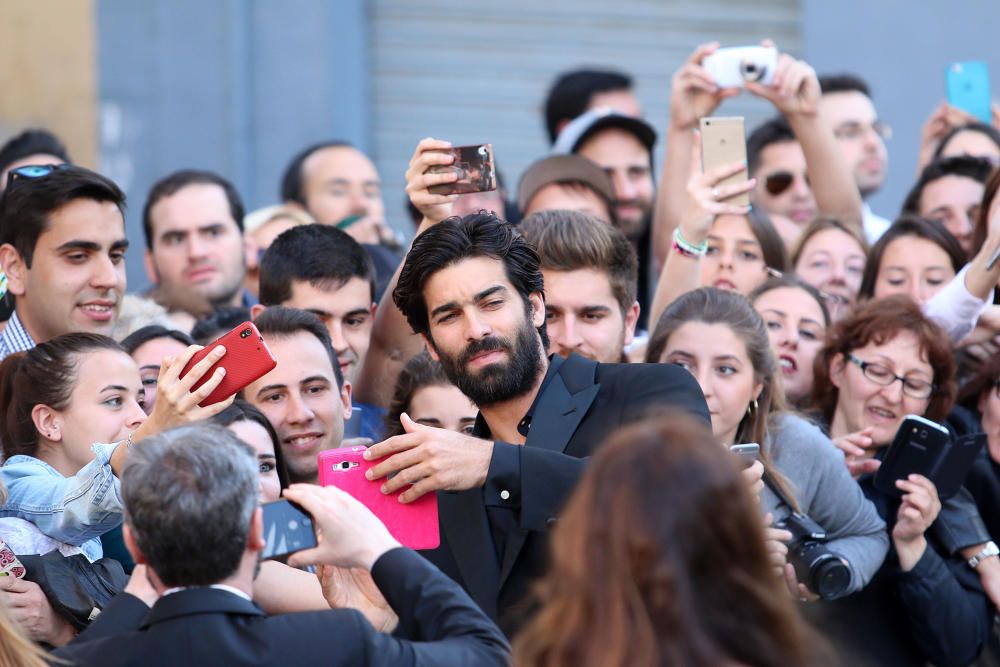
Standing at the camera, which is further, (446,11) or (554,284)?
(446,11)

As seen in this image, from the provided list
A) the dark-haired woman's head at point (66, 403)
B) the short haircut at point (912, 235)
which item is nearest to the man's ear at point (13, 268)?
the dark-haired woman's head at point (66, 403)

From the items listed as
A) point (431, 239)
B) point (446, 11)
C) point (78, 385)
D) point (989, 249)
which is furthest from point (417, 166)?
point (446, 11)

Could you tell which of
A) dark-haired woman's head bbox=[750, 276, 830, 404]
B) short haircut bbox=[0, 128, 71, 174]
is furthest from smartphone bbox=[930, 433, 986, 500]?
short haircut bbox=[0, 128, 71, 174]

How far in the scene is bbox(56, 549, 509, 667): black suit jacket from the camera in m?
2.75

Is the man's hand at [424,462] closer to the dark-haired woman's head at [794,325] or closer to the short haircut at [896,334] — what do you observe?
the short haircut at [896,334]

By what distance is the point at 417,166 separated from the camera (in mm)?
4395

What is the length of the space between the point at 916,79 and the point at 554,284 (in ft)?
19.2

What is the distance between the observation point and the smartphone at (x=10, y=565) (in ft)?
11.8

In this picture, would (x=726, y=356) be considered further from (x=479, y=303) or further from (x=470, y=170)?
(x=479, y=303)

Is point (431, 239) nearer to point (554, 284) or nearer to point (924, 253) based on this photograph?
point (554, 284)

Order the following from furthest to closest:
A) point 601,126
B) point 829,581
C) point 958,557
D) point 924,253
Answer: point 601,126
point 924,253
point 958,557
point 829,581

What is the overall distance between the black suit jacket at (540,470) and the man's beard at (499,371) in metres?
0.05

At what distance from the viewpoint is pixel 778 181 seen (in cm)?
696

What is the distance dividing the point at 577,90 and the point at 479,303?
3647mm
